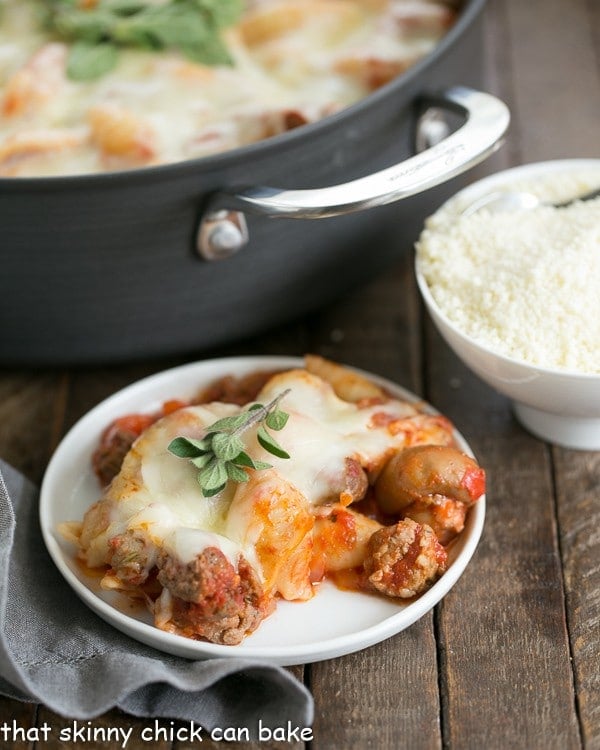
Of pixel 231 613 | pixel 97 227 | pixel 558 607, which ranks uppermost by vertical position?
pixel 97 227

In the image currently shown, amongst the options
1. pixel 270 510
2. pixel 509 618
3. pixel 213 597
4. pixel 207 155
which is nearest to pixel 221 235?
pixel 207 155

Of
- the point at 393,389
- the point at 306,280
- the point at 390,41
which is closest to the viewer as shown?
the point at 393,389

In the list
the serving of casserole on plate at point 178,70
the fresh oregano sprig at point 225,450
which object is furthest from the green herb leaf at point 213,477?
the serving of casserole on plate at point 178,70

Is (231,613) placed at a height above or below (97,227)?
below

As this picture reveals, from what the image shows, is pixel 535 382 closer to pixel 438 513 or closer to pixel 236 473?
pixel 438 513

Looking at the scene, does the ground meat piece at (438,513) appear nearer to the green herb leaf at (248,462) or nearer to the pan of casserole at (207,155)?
the green herb leaf at (248,462)

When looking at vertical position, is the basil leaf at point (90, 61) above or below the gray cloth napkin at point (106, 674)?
above

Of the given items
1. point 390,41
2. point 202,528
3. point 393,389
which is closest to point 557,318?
point 393,389

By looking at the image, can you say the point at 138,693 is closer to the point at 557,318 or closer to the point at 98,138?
the point at 557,318
